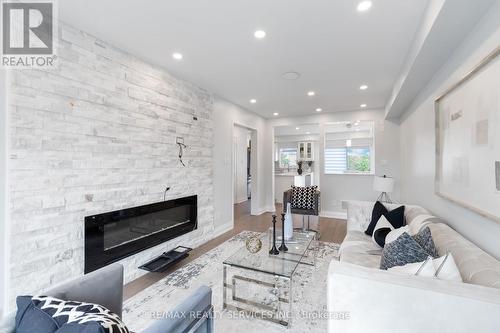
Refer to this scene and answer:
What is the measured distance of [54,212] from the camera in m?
1.98

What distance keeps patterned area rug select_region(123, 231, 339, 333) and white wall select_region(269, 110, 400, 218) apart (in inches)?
98.5

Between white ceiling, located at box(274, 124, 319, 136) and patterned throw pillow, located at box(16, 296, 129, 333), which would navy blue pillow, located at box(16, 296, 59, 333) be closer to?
→ patterned throw pillow, located at box(16, 296, 129, 333)

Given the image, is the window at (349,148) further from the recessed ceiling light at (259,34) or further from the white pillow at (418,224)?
the recessed ceiling light at (259,34)

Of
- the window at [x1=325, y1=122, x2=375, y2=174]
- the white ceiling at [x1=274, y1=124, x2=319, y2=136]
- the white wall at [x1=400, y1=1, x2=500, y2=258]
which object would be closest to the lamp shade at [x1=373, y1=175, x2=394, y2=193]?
the white wall at [x1=400, y1=1, x2=500, y2=258]

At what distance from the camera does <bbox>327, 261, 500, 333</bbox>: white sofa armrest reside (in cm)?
94

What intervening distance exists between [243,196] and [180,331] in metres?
6.85

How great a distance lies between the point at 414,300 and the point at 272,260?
4.52ft

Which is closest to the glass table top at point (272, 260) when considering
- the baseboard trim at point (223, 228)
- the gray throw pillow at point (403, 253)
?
the gray throw pillow at point (403, 253)

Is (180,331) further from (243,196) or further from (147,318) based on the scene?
(243,196)

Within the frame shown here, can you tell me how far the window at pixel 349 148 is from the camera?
5816 millimetres

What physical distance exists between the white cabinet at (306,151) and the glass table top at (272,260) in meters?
5.70

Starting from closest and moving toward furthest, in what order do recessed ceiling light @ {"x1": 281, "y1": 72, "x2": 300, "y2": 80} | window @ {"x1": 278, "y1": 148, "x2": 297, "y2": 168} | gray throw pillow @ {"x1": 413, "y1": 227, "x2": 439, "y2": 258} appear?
gray throw pillow @ {"x1": 413, "y1": 227, "x2": 439, "y2": 258} < recessed ceiling light @ {"x1": 281, "y1": 72, "x2": 300, "y2": 80} < window @ {"x1": 278, "y1": 148, "x2": 297, "y2": 168}

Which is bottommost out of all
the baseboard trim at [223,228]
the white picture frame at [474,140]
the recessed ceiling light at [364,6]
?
the baseboard trim at [223,228]

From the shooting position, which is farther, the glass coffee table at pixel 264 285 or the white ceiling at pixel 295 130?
the white ceiling at pixel 295 130
